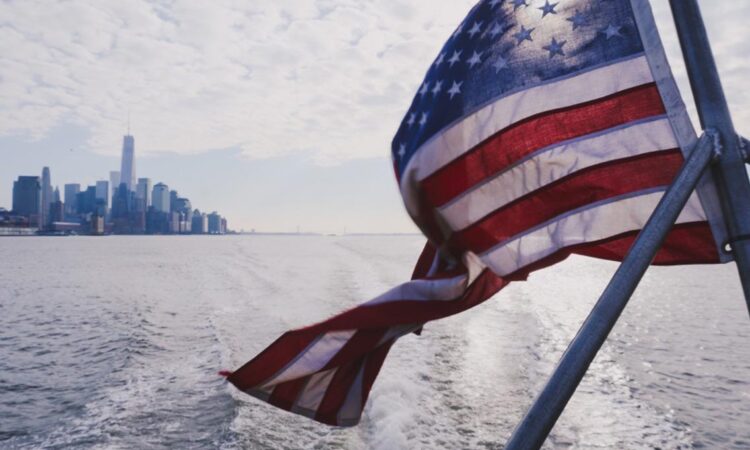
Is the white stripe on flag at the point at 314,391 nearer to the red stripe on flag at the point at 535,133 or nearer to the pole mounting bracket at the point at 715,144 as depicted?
the red stripe on flag at the point at 535,133

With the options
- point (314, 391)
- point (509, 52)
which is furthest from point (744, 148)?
point (314, 391)

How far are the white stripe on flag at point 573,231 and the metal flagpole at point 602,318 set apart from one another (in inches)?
21.3

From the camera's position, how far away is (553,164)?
2.64m

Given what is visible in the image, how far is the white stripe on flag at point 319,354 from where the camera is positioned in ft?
8.12

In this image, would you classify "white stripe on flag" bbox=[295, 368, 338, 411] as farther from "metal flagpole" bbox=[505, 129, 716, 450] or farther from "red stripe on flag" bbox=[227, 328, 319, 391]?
"metal flagpole" bbox=[505, 129, 716, 450]

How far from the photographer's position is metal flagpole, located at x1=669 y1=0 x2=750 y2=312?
79.7 inches

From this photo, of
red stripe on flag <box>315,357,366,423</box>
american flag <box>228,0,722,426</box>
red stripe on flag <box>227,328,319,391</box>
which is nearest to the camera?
american flag <box>228,0,722,426</box>

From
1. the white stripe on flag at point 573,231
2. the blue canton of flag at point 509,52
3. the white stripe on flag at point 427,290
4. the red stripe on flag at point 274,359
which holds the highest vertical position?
the blue canton of flag at point 509,52

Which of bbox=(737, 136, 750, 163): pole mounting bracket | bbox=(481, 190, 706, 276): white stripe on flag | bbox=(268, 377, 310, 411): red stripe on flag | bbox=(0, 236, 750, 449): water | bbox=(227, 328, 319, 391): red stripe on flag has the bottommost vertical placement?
bbox=(0, 236, 750, 449): water

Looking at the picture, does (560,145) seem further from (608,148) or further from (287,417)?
(287,417)

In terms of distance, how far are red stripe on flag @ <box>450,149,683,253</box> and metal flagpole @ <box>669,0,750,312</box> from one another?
353mm

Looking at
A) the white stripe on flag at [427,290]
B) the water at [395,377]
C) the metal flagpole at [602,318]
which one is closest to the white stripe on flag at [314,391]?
the white stripe on flag at [427,290]

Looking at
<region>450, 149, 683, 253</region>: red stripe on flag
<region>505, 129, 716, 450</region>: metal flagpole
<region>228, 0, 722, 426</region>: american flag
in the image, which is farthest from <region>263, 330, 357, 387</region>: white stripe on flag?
<region>505, 129, 716, 450</region>: metal flagpole

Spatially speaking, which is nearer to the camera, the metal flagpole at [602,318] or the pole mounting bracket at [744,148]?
the metal flagpole at [602,318]
